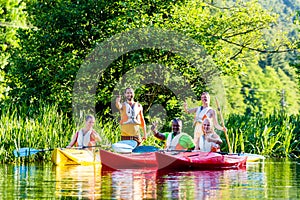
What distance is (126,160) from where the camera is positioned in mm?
15945

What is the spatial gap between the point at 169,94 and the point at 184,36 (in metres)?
1.75

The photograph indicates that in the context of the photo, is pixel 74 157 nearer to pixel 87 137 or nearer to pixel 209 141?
pixel 87 137

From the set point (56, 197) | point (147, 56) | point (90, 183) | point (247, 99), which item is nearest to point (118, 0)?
point (147, 56)

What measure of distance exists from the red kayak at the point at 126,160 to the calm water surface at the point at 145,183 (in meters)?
0.30

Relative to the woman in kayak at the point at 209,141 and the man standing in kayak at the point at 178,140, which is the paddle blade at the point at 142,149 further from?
the woman in kayak at the point at 209,141

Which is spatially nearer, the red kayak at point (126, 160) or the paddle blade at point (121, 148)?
the red kayak at point (126, 160)

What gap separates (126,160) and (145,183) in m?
3.24

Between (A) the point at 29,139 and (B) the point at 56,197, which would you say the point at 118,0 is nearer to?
(A) the point at 29,139

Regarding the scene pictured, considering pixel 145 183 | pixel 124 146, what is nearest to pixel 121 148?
pixel 124 146

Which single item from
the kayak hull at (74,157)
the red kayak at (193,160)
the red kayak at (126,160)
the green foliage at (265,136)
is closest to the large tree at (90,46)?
the green foliage at (265,136)

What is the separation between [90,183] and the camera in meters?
12.9

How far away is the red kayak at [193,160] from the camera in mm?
15347

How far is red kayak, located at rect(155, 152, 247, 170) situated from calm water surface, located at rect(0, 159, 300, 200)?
0.25 metres

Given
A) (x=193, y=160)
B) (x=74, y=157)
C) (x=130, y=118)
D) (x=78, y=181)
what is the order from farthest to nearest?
(x=74, y=157) → (x=130, y=118) → (x=193, y=160) → (x=78, y=181)
